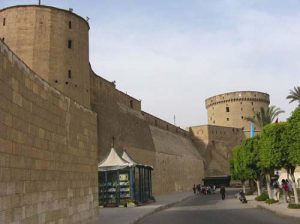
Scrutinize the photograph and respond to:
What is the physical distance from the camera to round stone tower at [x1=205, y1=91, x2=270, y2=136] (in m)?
71.4

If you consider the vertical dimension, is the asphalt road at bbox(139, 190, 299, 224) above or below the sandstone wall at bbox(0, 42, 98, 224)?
below

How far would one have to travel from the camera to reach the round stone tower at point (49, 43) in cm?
2911

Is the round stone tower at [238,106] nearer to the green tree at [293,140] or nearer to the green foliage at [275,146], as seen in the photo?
the green foliage at [275,146]

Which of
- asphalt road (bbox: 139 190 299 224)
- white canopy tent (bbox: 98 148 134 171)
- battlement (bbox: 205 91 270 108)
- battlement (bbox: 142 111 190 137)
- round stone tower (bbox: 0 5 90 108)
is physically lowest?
asphalt road (bbox: 139 190 299 224)

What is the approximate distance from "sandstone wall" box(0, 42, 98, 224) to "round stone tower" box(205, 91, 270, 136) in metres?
62.4

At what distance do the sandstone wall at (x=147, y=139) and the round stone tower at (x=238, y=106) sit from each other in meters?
13.7

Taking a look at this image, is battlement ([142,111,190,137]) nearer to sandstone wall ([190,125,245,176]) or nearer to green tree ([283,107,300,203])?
sandstone wall ([190,125,245,176])

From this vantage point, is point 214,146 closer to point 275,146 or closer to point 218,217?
point 275,146

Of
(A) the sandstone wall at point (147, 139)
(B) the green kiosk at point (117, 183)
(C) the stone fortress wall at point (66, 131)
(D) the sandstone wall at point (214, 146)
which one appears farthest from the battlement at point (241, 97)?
(B) the green kiosk at point (117, 183)

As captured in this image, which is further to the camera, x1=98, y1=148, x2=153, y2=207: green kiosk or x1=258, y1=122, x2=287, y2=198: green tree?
x1=98, y1=148, x2=153, y2=207: green kiosk

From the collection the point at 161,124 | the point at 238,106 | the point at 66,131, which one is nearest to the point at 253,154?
the point at 66,131

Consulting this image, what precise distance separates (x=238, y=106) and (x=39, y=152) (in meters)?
66.2

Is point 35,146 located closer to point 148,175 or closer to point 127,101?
point 148,175

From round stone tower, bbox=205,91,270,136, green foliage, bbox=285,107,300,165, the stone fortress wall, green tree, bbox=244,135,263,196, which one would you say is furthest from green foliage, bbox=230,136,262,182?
round stone tower, bbox=205,91,270,136
